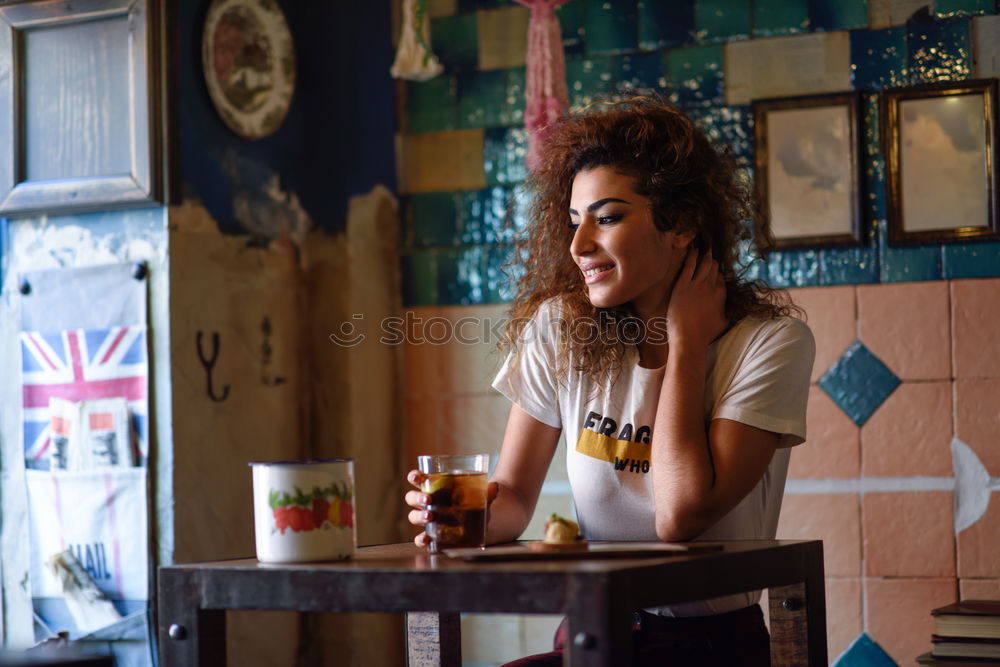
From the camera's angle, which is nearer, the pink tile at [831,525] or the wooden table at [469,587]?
the wooden table at [469,587]

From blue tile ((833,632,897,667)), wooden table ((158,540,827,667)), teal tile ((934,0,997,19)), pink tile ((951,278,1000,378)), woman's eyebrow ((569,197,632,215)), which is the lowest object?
blue tile ((833,632,897,667))

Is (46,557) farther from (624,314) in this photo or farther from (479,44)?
(479,44)

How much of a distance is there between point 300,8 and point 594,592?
7.40ft

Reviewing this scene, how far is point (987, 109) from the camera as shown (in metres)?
2.61

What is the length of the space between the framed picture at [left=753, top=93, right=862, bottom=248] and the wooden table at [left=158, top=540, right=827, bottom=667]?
1.37m

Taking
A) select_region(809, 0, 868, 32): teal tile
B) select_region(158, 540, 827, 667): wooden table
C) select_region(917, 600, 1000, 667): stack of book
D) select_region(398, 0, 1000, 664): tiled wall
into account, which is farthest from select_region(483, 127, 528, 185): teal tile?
select_region(158, 540, 827, 667): wooden table

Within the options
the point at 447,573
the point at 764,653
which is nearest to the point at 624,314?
the point at 764,653

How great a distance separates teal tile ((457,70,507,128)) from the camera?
9.86ft

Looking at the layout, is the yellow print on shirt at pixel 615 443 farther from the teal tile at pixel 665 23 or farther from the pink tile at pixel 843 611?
the teal tile at pixel 665 23

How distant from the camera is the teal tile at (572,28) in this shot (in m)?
2.93

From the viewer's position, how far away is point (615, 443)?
1851mm

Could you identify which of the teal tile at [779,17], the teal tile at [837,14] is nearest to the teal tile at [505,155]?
the teal tile at [779,17]

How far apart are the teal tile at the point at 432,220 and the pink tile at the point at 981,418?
131cm

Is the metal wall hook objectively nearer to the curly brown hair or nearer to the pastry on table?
the curly brown hair
